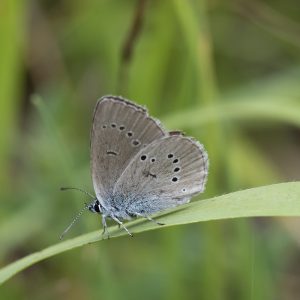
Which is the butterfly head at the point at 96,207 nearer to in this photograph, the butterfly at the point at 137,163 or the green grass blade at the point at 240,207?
the butterfly at the point at 137,163

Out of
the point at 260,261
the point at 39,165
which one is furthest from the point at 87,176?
the point at 260,261

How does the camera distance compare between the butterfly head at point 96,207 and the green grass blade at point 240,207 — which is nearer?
the green grass blade at point 240,207

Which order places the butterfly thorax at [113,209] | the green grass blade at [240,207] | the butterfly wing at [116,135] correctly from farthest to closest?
1. the butterfly thorax at [113,209]
2. the butterfly wing at [116,135]
3. the green grass blade at [240,207]

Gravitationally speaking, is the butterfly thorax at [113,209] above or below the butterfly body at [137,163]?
below

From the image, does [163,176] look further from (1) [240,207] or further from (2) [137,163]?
(1) [240,207]

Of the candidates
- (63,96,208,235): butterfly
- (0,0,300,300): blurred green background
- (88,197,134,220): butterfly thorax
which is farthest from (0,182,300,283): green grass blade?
(88,197,134,220): butterfly thorax

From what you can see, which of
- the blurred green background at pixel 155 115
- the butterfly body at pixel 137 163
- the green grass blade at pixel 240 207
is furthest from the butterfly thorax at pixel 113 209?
the green grass blade at pixel 240 207

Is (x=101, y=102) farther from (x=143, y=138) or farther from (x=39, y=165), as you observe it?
(x=39, y=165)
